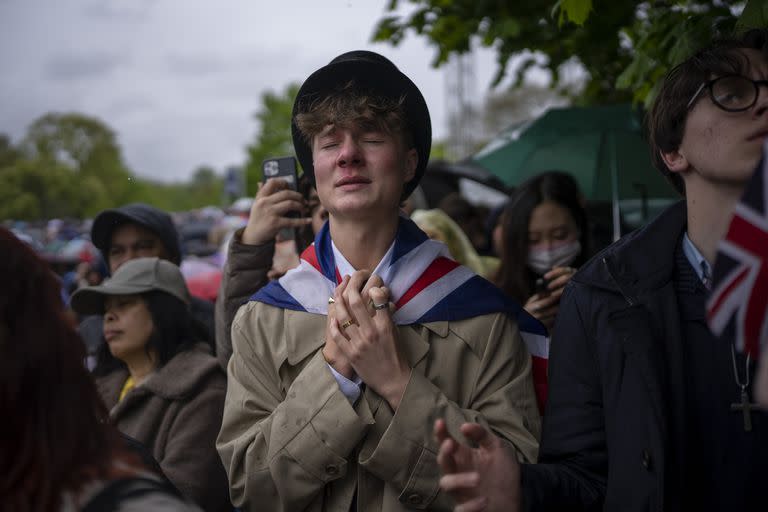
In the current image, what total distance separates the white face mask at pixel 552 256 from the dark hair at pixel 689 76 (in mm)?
1703

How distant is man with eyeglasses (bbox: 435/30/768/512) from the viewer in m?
1.91

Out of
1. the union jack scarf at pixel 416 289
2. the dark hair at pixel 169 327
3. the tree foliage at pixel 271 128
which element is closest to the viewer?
the union jack scarf at pixel 416 289

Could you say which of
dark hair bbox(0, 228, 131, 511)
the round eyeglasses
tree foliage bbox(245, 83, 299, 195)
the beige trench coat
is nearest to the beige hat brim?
the beige trench coat

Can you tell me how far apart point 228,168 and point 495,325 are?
19.7 meters

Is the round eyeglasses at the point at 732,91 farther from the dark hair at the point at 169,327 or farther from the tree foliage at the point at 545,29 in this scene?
the dark hair at the point at 169,327

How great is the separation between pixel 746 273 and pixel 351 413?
1.09m

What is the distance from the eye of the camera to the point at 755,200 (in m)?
1.46

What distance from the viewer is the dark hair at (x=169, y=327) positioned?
354cm

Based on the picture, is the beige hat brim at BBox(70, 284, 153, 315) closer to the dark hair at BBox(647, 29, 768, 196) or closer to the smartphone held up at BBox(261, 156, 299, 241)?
the smartphone held up at BBox(261, 156, 299, 241)

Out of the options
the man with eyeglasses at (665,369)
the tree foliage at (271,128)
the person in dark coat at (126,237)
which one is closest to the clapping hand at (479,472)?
the man with eyeglasses at (665,369)

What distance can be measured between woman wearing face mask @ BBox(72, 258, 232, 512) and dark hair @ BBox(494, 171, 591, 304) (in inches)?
59.9

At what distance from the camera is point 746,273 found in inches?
58.6

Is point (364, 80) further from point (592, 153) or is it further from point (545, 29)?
point (592, 153)

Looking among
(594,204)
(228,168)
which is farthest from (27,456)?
(228,168)
